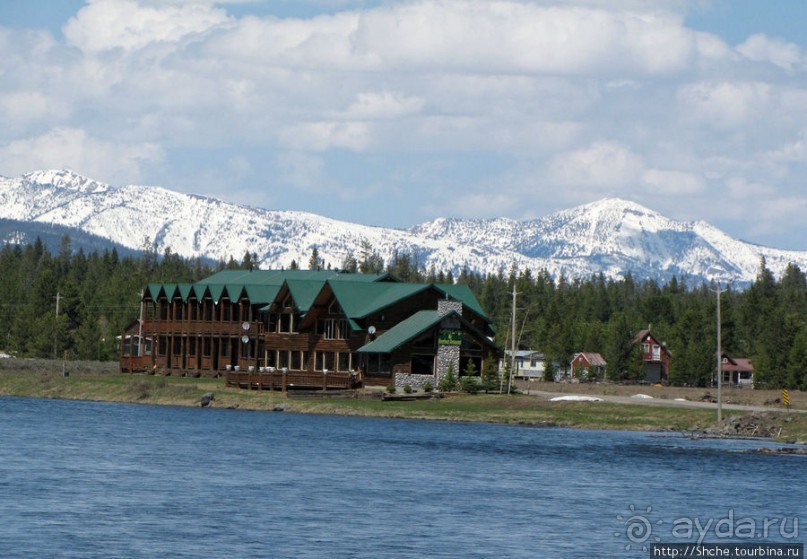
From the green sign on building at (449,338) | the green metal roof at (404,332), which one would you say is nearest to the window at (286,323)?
the green metal roof at (404,332)

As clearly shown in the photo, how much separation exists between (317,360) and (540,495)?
5585 cm

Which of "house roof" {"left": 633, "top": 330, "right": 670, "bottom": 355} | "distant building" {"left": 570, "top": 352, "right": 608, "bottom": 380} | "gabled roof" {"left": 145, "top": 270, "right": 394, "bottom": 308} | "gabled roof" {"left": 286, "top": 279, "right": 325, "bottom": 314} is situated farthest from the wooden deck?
"house roof" {"left": 633, "top": 330, "right": 670, "bottom": 355}

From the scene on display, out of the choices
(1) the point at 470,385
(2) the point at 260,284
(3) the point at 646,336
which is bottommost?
(1) the point at 470,385

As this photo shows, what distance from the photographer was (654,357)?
6619 inches

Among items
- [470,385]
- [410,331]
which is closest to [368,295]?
[410,331]

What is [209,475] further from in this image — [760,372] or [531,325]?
[531,325]

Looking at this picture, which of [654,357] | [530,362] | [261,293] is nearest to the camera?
[261,293]

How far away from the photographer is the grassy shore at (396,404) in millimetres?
77688

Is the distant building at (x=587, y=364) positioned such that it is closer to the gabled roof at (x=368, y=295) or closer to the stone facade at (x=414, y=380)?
the gabled roof at (x=368, y=295)

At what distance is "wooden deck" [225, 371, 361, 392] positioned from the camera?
9450cm

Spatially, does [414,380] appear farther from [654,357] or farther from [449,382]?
[654,357]

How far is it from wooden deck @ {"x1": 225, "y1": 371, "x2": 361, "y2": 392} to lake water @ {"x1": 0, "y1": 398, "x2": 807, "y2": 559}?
67.8 feet

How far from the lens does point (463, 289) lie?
364ft

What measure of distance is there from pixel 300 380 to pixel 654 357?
8183 cm
